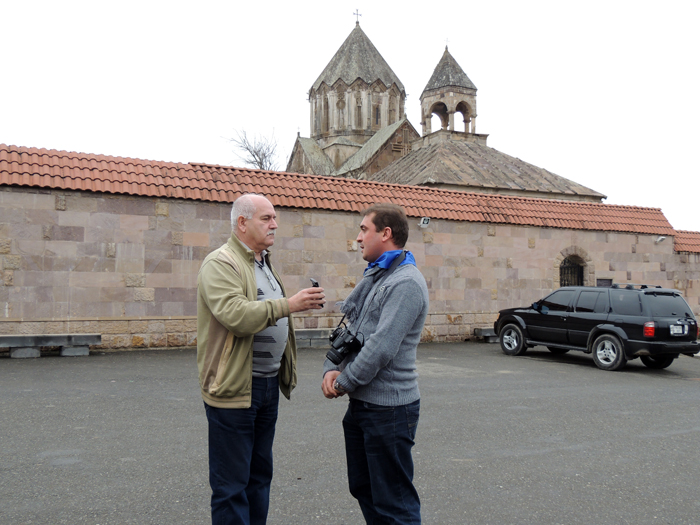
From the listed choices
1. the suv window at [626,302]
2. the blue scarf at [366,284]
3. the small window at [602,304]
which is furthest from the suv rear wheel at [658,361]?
the blue scarf at [366,284]

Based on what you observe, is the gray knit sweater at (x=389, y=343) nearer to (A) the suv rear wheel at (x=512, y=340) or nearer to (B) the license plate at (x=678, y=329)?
(B) the license plate at (x=678, y=329)

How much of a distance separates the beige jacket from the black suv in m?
10.3

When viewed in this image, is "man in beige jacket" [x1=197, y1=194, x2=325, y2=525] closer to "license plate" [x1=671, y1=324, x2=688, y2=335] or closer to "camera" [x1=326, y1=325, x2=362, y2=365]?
"camera" [x1=326, y1=325, x2=362, y2=365]

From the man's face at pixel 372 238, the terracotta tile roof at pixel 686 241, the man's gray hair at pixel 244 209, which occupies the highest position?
the terracotta tile roof at pixel 686 241

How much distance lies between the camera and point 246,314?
313cm

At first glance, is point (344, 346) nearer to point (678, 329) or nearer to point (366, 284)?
point (366, 284)

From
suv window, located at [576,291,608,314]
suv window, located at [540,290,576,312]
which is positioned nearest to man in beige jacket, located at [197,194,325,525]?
suv window, located at [576,291,608,314]

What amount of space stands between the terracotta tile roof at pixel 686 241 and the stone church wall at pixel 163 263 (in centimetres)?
648

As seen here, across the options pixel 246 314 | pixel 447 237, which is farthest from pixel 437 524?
pixel 447 237

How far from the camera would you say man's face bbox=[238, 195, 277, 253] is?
3514 mm

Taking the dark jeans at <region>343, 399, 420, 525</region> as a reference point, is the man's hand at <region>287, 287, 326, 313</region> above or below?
above

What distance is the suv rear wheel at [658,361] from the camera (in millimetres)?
12414

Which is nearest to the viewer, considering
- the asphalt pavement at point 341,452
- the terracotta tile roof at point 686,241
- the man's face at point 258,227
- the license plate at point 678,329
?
the man's face at point 258,227

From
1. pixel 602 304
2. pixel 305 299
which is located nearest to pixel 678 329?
pixel 602 304
